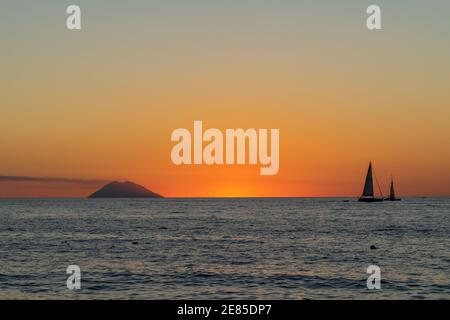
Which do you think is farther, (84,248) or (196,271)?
(84,248)

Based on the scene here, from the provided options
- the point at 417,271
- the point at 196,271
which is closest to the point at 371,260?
the point at 417,271

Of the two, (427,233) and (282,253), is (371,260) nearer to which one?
(282,253)

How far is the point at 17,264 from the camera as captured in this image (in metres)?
50.9
